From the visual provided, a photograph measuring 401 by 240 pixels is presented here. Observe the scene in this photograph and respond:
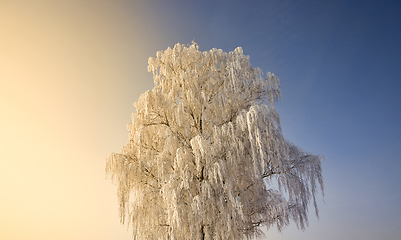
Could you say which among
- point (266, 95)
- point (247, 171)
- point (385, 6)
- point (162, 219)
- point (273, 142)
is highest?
point (385, 6)

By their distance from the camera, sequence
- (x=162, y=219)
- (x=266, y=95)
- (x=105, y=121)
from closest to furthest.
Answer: (x=162, y=219), (x=266, y=95), (x=105, y=121)

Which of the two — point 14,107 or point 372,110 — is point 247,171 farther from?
point 372,110

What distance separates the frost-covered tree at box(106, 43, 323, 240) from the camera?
462 cm

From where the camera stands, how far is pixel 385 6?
1139 cm

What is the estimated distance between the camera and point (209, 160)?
4758 millimetres

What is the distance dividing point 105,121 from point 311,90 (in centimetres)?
965

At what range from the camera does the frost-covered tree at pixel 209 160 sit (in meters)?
4.62

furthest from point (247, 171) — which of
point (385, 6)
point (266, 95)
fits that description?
point (385, 6)

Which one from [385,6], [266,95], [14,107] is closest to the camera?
[266,95]

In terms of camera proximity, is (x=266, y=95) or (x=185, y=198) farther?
(x=266, y=95)

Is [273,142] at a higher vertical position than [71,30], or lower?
lower

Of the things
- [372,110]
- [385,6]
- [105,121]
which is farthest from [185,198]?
[385,6]

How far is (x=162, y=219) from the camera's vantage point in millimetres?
5195

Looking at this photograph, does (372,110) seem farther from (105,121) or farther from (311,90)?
(105,121)
